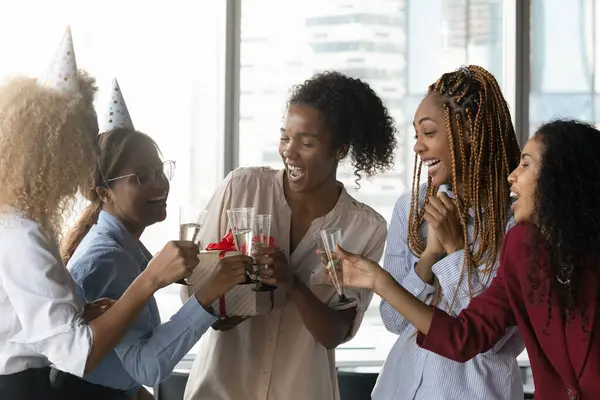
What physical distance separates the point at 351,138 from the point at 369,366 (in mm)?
2621

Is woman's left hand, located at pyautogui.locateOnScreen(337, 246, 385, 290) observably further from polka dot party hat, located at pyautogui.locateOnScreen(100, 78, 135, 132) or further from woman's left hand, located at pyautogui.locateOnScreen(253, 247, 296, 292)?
polka dot party hat, located at pyautogui.locateOnScreen(100, 78, 135, 132)

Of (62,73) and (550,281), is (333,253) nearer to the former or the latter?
(550,281)

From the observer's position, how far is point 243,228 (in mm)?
2143

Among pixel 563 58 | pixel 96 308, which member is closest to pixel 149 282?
pixel 96 308

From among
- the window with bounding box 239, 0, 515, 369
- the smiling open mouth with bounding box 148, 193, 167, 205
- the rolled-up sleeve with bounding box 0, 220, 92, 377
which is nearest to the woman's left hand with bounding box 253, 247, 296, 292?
the smiling open mouth with bounding box 148, 193, 167, 205

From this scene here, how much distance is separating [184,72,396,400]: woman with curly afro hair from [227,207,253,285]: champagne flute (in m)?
0.14

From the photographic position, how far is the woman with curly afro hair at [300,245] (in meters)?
2.36

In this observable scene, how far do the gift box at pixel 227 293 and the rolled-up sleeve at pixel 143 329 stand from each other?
0.12 meters

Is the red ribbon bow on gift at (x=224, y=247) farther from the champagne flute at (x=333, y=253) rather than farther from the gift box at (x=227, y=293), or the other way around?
the champagne flute at (x=333, y=253)

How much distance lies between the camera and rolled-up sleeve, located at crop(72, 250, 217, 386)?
1929 mm

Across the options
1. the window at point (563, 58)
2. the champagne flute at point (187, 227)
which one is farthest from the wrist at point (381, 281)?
the window at point (563, 58)

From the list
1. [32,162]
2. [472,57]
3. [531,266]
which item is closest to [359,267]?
[531,266]

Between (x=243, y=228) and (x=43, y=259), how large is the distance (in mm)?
560

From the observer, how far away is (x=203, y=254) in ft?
7.08
